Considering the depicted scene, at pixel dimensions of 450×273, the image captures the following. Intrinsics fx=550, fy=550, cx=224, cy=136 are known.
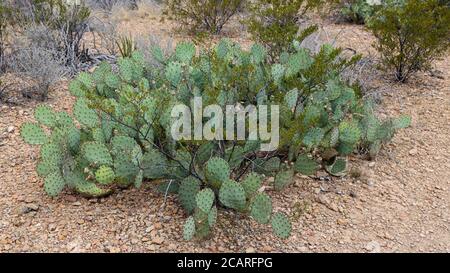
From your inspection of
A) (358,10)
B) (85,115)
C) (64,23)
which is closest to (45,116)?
(85,115)

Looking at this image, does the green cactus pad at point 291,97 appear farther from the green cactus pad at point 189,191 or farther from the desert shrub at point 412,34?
the desert shrub at point 412,34

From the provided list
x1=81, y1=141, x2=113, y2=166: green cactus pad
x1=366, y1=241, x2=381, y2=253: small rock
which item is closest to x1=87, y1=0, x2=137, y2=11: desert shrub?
x1=81, y1=141, x2=113, y2=166: green cactus pad

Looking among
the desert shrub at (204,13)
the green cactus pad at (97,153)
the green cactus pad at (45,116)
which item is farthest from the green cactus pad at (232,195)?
the desert shrub at (204,13)

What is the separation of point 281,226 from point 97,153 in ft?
4.35

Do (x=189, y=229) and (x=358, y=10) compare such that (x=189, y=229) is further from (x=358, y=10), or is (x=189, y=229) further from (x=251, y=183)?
(x=358, y=10)

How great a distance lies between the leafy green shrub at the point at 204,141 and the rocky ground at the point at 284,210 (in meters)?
0.15

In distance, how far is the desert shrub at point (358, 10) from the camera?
27.1ft

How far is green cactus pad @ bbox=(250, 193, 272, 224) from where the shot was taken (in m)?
3.36

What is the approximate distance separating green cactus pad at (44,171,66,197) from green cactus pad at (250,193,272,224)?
4.39 ft

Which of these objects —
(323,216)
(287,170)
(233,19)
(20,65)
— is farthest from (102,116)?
(233,19)

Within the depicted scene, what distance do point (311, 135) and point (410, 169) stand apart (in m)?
0.97

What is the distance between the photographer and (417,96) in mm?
6051

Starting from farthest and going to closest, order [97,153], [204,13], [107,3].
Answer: [107,3] → [204,13] → [97,153]

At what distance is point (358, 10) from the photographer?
8.43 m
